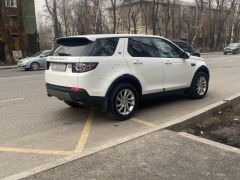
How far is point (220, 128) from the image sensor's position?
6.34 meters

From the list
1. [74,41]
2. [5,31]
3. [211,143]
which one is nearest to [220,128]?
[211,143]

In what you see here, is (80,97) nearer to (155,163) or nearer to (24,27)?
(155,163)

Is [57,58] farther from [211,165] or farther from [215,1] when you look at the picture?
[215,1]

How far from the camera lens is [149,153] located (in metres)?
4.93

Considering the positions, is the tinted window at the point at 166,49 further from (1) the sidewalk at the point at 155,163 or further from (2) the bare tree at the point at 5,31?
(2) the bare tree at the point at 5,31

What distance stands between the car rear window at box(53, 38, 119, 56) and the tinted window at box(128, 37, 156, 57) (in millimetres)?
402

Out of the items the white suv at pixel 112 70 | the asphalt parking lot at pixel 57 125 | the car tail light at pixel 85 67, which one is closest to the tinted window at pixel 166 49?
the white suv at pixel 112 70

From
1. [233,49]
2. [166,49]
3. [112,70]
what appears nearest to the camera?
[112,70]

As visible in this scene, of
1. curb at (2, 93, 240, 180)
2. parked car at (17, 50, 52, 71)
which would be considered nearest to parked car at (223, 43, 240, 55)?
parked car at (17, 50, 52, 71)

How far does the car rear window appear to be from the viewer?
21.2ft

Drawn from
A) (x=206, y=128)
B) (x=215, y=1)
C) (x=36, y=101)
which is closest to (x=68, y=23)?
(x=215, y=1)

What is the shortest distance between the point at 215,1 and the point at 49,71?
5934cm

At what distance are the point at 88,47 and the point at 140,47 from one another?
1.38 m

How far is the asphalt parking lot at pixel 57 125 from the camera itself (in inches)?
198
